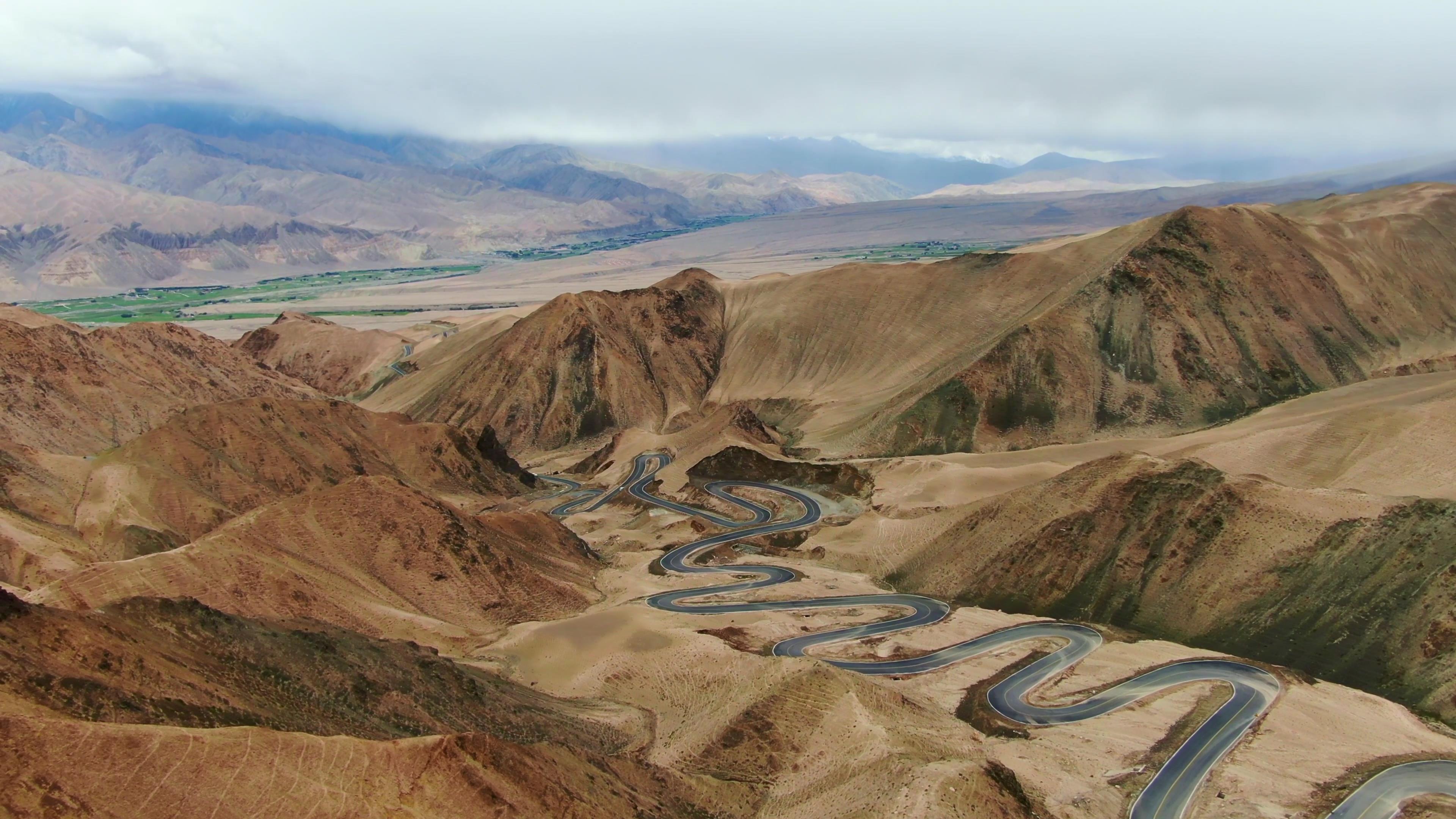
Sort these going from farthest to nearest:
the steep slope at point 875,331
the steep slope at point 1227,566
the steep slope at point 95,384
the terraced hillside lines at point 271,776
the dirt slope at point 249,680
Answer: the steep slope at point 875,331, the steep slope at point 95,384, the steep slope at point 1227,566, the dirt slope at point 249,680, the terraced hillside lines at point 271,776

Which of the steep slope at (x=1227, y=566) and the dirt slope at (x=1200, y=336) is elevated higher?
the dirt slope at (x=1200, y=336)

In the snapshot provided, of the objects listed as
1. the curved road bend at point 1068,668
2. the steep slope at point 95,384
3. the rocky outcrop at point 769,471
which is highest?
the steep slope at point 95,384

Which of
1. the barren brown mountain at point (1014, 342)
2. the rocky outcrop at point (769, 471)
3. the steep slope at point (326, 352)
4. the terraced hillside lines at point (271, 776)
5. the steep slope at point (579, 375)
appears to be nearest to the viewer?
the terraced hillside lines at point (271, 776)

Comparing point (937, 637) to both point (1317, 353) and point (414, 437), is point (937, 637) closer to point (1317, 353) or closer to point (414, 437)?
point (414, 437)

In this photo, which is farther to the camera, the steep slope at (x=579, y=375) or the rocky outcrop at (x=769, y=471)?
the steep slope at (x=579, y=375)

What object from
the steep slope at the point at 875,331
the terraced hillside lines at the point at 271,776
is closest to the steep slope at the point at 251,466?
the steep slope at the point at 875,331

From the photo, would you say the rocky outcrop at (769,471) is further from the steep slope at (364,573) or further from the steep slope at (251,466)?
the steep slope at (364,573)

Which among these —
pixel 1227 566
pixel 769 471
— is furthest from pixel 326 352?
pixel 1227 566

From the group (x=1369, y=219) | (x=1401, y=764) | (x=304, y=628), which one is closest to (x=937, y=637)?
(x=1401, y=764)
